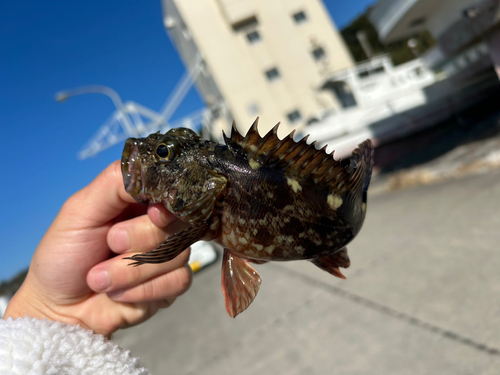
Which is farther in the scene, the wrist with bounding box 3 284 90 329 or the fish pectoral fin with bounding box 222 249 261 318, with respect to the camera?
the wrist with bounding box 3 284 90 329

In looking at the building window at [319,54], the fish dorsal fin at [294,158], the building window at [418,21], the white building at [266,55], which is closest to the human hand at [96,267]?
the fish dorsal fin at [294,158]

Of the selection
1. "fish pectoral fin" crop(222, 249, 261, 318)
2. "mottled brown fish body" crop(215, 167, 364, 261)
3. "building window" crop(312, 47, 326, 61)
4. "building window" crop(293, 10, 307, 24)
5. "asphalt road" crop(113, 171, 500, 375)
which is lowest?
"asphalt road" crop(113, 171, 500, 375)

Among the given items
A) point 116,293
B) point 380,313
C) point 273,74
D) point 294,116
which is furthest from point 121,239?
point 273,74

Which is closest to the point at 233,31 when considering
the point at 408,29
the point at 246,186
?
the point at 408,29

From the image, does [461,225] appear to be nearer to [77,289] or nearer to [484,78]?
[77,289]

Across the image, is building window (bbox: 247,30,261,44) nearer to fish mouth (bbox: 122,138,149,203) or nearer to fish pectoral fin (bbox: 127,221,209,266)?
fish mouth (bbox: 122,138,149,203)

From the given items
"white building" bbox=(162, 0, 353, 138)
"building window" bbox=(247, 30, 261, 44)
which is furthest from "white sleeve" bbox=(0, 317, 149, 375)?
"building window" bbox=(247, 30, 261, 44)

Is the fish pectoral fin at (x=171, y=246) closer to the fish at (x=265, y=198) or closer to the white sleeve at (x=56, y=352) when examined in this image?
the fish at (x=265, y=198)
